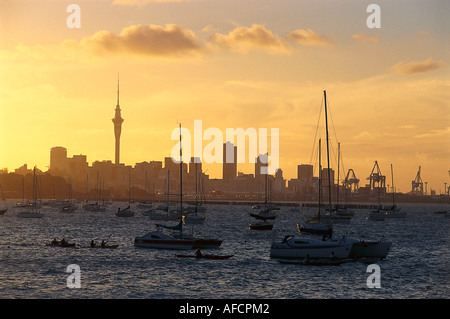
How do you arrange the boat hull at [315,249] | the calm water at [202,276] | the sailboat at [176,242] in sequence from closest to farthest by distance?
the calm water at [202,276] < the boat hull at [315,249] < the sailboat at [176,242]

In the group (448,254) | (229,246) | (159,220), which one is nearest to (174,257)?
(229,246)

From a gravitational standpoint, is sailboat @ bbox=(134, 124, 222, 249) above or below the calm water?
above

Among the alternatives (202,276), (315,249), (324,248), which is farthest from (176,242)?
(324,248)

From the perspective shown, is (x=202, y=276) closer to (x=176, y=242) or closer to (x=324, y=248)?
(x=324, y=248)

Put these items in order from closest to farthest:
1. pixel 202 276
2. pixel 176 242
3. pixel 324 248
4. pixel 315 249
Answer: pixel 202 276 → pixel 324 248 → pixel 315 249 → pixel 176 242

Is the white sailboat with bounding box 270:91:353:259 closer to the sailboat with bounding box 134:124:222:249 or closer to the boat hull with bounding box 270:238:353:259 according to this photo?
the boat hull with bounding box 270:238:353:259

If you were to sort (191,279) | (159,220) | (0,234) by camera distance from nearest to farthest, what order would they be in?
(191,279) → (0,234) → (159,220)

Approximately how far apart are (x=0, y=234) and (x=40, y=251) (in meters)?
39.2

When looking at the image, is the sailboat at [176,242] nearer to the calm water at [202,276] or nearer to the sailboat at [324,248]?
the calm water at [202,276]

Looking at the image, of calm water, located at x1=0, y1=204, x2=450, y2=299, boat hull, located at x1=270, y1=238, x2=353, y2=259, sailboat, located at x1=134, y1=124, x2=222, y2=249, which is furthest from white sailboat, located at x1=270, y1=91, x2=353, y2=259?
sailboat, located at x1=134, y1=124, x2=222, y2=249

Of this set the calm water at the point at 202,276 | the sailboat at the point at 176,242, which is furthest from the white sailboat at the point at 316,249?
the sailboat at the point at 176,242

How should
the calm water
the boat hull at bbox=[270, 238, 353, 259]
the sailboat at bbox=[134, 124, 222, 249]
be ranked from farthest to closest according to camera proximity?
the sailboat at bbox=[134, 124, 222, 249] < the boat hull at bbox=[270, 238, 353, 259] < the calm water
